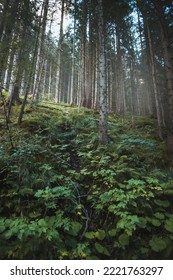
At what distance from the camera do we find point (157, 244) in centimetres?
304

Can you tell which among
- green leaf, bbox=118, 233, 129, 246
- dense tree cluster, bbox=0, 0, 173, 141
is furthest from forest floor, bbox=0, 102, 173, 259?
dense tree cluster, bbox=0, 0, 173, 141

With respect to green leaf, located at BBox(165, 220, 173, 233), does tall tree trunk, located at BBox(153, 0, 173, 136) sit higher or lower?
higher

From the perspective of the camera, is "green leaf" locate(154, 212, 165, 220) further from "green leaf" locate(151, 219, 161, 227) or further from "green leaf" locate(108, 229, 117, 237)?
"green leaf" locate(108, 229, 117, 237)

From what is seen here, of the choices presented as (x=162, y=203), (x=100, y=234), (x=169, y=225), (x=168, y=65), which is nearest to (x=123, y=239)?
(x=100, y=234)

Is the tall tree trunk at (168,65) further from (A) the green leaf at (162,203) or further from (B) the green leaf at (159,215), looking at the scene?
(B) the green leaf at (159,215)

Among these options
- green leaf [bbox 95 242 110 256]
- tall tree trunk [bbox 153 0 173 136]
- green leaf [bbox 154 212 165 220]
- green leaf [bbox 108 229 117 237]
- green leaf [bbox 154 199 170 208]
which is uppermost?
tall tree trunk [bbox 153 0 173 136]

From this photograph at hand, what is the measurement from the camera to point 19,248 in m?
2.86

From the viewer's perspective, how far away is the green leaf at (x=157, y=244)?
9.80 feet

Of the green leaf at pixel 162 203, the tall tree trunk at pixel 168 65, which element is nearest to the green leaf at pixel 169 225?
the green leaf at pixel 162 203

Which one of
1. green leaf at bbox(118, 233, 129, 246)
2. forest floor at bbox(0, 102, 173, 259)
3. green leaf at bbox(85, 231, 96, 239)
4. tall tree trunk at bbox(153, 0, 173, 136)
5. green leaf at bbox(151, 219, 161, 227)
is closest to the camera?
forest floor at bbox(0, 102, 173, 259)

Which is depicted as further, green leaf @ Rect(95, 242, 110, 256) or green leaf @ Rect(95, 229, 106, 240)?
green leaf @ Rect(95, 229, 106, 240)

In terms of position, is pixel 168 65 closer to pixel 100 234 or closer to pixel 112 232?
pixel 112 232

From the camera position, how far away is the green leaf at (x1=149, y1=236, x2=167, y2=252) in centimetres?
299
